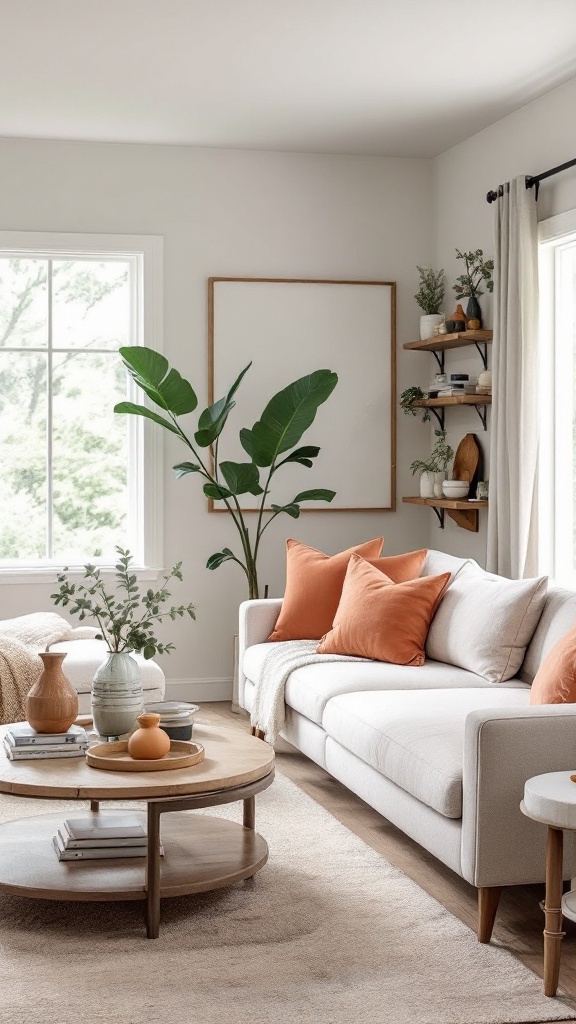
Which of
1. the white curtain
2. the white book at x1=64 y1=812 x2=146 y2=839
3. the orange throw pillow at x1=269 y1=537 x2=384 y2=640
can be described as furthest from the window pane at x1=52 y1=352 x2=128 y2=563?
the white book at x1=64 y1=812 x2=146 y2=839

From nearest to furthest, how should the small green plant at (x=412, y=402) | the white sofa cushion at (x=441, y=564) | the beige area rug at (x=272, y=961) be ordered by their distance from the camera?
Result: 1. the beige area rug at (x=272, y=961)
2. the white sofa cushion at (x=441, y=564)
3. the small green plant at (x=412, y=402)

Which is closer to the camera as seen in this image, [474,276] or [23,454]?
[474,276]

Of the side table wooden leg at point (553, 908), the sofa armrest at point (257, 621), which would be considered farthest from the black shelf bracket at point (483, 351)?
the side table wooden leg at point (553, 908)

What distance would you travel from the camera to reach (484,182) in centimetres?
579

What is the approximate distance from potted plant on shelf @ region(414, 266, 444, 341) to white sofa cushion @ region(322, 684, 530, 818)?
2.56 m

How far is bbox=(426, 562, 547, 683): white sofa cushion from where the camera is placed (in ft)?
13.5

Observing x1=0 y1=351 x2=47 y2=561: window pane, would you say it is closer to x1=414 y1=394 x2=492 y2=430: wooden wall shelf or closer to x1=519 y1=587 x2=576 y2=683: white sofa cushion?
x1=414 y1=394 x2=492 y2=430: wooden wall shelf

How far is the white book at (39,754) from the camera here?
3.23 metres

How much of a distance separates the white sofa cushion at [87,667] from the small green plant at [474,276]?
2471mm

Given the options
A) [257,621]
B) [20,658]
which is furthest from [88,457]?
[20,658]

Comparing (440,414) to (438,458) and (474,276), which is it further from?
(474,276)

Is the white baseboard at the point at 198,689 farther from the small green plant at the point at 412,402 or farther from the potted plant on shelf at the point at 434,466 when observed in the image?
the small green plant at the point at 412,402

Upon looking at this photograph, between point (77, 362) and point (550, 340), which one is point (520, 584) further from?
point (77, 362)

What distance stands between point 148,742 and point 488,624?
5.18 feet
